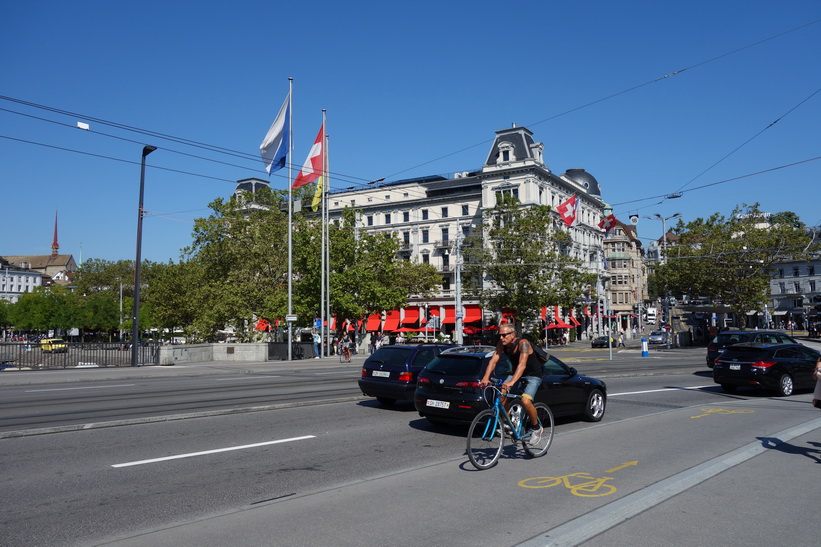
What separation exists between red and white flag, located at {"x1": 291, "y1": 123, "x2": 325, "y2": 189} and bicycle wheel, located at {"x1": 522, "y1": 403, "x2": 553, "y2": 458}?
98.5 ft

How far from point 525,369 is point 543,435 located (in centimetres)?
92

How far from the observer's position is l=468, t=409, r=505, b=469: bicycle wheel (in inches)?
292

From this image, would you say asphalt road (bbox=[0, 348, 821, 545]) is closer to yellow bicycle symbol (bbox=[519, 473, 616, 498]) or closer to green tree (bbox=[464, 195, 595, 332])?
yellow bicycle symbol (bbox=[519, 473, 616, 498])

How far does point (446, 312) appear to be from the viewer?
68000mm

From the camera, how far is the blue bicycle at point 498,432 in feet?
24.5

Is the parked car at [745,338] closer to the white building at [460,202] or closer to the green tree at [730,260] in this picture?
the green tree at [730,260]

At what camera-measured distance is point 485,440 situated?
7582 mm

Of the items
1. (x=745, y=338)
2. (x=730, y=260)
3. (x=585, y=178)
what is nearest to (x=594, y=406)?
(x=745, y=338)

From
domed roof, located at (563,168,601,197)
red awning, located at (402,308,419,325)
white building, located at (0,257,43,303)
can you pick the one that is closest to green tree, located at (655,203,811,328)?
red awning, located at (402,308,419,325)

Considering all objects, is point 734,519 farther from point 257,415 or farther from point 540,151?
point 540,151

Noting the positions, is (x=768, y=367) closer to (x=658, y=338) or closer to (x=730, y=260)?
(x=730, y=260)

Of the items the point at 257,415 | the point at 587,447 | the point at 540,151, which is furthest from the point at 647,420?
the point at 540,151

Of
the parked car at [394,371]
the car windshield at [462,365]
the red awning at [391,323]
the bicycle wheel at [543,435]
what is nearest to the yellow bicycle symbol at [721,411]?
the car windshield at [462,365]

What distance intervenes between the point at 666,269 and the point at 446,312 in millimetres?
22759
